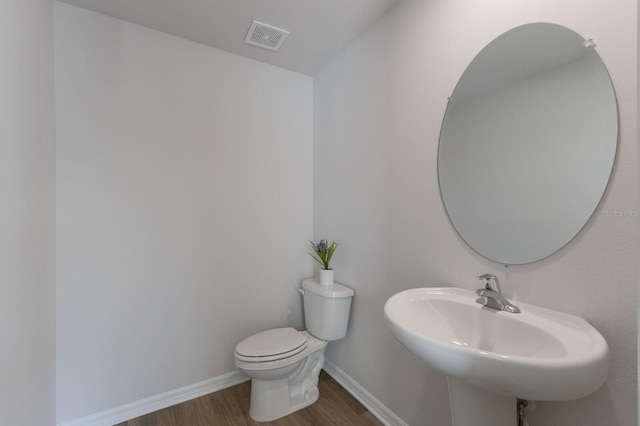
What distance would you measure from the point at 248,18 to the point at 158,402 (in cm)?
235

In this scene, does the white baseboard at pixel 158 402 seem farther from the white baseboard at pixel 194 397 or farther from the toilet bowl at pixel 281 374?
the toilet bowl at pixel 281 374

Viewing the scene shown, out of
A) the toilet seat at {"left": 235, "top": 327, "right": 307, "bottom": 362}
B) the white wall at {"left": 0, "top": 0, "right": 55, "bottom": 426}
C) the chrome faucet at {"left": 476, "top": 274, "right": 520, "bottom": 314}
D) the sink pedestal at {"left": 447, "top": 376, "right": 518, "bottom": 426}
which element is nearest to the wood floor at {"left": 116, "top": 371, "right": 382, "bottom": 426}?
the toilet seat at {"left": 235, "top": 327, "right": 307, "bottom": 362}

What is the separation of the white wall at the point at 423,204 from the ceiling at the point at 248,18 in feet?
0.42

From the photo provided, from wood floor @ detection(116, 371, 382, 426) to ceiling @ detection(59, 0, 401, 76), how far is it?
2308mm

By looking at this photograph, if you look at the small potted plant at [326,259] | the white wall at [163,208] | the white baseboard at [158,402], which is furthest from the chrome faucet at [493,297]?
the white baseboard at [158,402]

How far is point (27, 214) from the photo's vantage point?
3.44ft

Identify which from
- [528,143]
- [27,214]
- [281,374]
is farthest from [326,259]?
[27,214]

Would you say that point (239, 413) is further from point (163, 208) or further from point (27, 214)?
point (27, 214)

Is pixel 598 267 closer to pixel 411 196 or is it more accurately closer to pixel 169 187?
pixel 411 196

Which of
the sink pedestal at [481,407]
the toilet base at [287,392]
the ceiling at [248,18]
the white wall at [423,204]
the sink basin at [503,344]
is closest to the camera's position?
the sink basin at [503,344]

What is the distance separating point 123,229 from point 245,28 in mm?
1398

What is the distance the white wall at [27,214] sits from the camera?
0.85m

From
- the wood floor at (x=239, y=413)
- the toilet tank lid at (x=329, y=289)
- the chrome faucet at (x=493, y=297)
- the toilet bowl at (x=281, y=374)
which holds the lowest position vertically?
the wood floor at (x=239, y=413)

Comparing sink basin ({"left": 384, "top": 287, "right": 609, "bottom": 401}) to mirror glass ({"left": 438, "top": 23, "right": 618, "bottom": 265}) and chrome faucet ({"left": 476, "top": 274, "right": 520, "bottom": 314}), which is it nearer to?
chrome faucet ({"left": 476, "top": 274, "right": 520, "bottom": 314})
